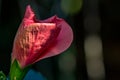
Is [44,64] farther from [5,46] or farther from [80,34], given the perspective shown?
[80,34]

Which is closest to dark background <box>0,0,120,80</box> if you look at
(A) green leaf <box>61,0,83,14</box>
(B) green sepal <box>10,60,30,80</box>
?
(A) green leaf <box>61,0,83,14</box>

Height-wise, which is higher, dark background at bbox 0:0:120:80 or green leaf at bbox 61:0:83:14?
green leaf at bbox 61:0:83:14

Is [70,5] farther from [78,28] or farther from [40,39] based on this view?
[40,39]

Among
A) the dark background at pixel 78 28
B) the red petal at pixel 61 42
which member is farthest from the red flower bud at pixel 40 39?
the dark background at pixel 78 28

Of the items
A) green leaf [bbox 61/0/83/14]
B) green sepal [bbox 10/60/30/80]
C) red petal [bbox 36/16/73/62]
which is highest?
red petal [bbox 36/16/73/62]

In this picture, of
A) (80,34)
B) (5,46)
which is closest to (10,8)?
(5,46)

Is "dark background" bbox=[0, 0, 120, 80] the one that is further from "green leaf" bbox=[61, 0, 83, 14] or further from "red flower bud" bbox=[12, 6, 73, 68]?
"red flower bud" bbox=[12, 6, 73, 68]

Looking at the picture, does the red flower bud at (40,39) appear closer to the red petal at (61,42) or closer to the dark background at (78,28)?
the red petal at (61,42)

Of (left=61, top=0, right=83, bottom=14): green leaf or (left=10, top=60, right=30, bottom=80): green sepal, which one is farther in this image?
(left=61, top=0, right=83, bottom=14): green leaf
